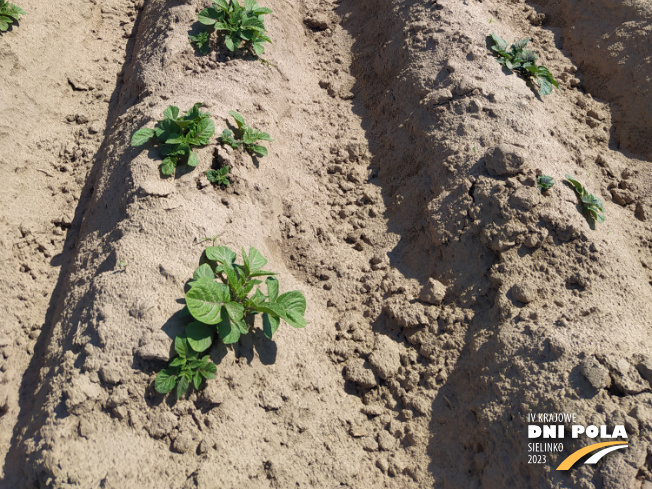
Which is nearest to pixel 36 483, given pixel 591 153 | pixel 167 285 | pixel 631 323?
pixel 167 285

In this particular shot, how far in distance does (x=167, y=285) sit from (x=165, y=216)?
0.47 meters

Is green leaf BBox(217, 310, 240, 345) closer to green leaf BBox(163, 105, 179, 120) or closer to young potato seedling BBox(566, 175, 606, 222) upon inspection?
green leaf BBox(163, 105, 179, 120)

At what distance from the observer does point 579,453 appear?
2.21m

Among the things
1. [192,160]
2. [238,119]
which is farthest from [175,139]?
[238,119]

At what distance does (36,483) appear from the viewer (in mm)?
2318

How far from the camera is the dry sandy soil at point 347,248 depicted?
2420mm

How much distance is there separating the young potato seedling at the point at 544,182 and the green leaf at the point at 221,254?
1.96m

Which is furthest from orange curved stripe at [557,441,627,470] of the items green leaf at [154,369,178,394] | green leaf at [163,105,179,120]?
green leaf at [163,105,179,120]

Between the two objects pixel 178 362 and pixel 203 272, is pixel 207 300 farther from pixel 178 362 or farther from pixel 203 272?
pixel 178 362

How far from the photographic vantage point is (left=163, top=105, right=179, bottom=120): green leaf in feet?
10.4

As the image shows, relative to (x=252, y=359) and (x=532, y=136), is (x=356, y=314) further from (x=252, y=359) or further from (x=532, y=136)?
(x=532, y=136)

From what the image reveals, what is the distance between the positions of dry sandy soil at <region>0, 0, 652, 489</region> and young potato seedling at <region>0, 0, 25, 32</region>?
0.26 ft

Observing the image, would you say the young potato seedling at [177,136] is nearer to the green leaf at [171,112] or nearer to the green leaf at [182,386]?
the green leaf at [171,112]

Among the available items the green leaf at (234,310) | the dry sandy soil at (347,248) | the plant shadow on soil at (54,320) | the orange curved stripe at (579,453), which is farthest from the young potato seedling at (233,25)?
the orange curved stripe at (579,453)
